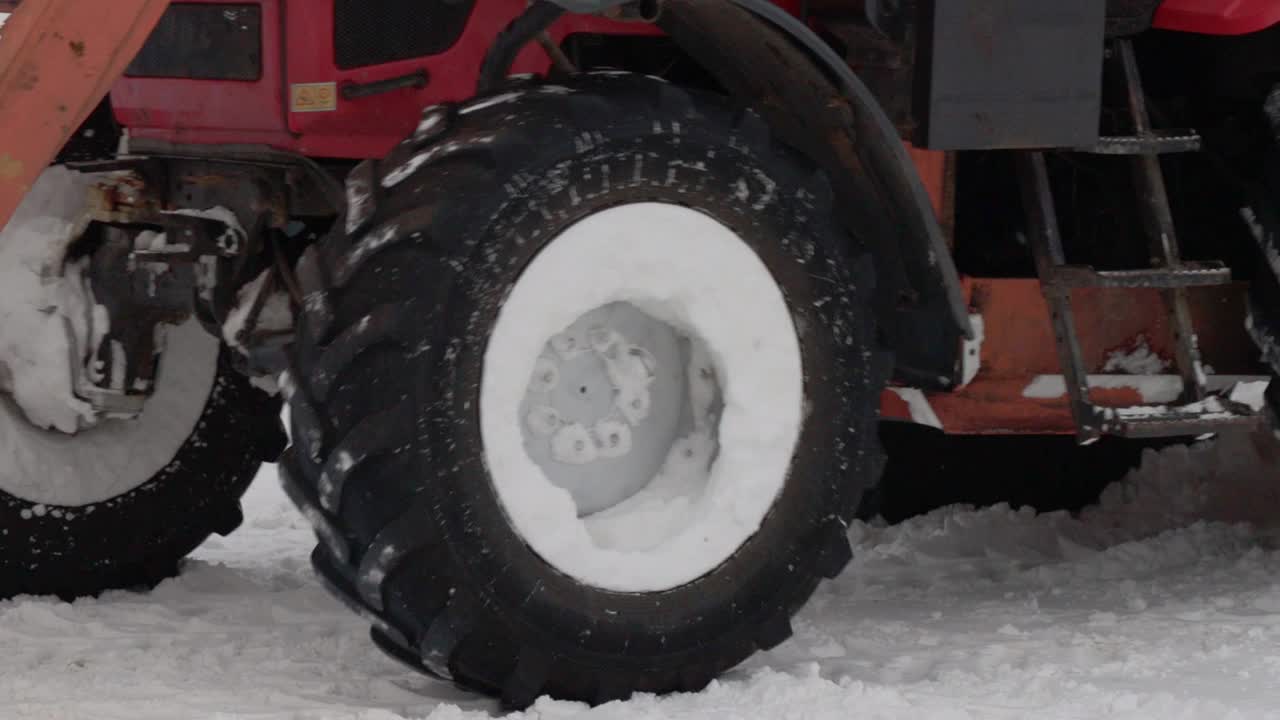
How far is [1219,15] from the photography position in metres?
4.63

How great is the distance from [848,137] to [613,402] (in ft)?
2.54

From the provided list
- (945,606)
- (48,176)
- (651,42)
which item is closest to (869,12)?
(651,42)

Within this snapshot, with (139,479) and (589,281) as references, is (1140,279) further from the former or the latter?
(139,479)

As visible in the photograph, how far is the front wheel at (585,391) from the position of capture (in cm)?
367

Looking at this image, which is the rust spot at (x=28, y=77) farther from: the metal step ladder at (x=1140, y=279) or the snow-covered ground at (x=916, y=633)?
the metal step ladder at (x=1140, y=279)

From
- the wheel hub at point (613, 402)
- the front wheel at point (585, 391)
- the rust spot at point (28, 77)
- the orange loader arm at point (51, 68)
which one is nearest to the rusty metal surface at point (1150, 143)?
the front wheel at point (585, 391)

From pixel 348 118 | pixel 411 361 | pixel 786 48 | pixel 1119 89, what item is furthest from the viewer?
pixel 1119 89

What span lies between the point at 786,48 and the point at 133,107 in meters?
1.58

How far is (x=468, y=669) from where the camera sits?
3.76m

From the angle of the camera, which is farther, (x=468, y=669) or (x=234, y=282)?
(x=234, y=282)

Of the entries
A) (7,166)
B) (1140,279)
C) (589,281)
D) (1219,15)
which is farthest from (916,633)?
(7,166)

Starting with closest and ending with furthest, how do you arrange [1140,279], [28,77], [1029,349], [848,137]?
1. [28,77]
2. [848,137]
3. [1140,279]
4. [1029,349]

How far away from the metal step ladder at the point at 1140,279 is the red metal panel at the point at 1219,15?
0.11m

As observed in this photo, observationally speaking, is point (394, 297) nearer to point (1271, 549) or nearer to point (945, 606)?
point (945, 606)
